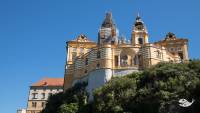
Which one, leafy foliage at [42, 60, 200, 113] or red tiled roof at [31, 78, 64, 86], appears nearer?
leafy foliage at [42, 60, 200, 113]

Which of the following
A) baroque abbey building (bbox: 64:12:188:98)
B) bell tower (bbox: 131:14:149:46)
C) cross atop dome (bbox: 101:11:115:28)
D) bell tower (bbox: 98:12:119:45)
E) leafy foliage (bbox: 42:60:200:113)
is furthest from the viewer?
cross atop dome (bbox: 101:11:115:28)

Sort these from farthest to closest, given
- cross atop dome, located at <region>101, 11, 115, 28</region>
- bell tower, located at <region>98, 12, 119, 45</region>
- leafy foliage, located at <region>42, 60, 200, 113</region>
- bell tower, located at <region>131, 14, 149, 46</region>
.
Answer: cross atop dome, located at <region>101, 11, 115, 28</region>, bell tower, located at <region>98, 12, 119, 45</region>, bell tower, located at <region>131, 14, 149, 46</region>, leafy foliage, located at <region>42, 60, 200, 113</region>

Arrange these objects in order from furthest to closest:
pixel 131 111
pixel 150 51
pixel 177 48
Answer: pixel 177 48, pixel 150 51, pixel 131 111

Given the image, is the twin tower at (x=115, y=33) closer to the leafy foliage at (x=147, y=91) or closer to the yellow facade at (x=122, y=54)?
the yellow facade at (x=122, y=54)

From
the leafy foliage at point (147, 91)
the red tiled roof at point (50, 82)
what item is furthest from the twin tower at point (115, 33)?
the red tiled roof at point (50, 82)

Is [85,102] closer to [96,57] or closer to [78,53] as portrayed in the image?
[96,57]

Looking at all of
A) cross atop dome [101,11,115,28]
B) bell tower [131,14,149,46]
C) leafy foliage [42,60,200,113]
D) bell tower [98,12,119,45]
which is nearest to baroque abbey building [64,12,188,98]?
bell tower [131,14,149,46]

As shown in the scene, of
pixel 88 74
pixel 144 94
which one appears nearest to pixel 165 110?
pixel 144 94

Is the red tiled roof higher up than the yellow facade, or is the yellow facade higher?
the yellow facade

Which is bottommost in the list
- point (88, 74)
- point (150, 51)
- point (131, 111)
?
point (131, 111)

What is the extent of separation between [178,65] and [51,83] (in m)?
44.3

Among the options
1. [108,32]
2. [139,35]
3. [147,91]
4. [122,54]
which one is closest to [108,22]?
[108,32]

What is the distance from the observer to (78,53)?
6619 cm

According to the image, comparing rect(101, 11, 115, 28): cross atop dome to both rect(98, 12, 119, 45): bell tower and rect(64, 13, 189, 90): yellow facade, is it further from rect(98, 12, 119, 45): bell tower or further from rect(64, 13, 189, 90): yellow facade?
rect(64, 13, 189, 90): yellow facade
